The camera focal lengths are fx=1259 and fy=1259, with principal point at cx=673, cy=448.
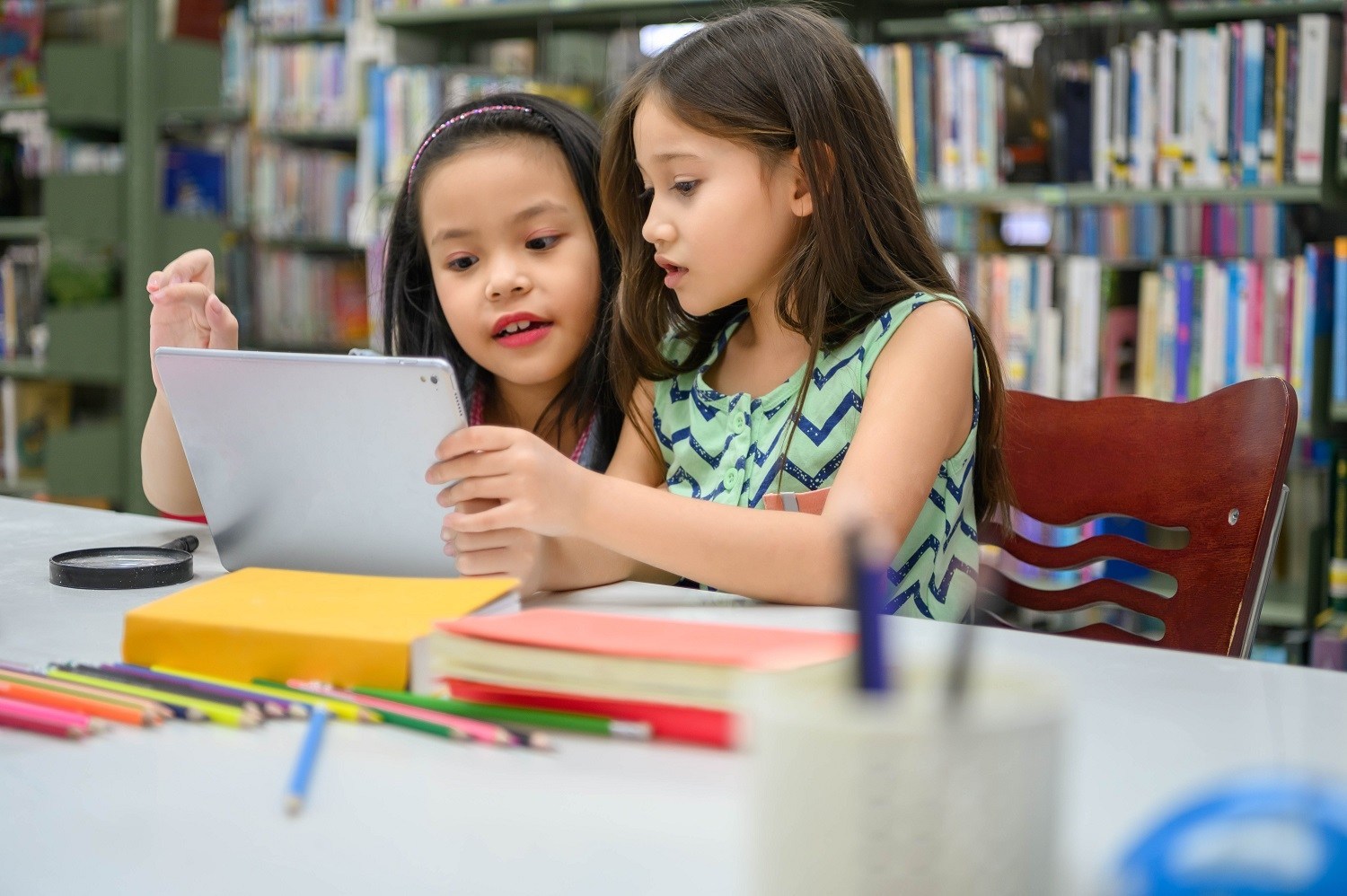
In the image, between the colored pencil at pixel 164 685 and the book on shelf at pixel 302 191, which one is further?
the book on shelf at pixel 302 191

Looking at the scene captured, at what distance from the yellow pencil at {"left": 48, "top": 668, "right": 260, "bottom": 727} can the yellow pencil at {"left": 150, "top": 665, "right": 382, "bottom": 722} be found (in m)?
0.02

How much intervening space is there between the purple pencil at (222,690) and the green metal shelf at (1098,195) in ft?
5.96

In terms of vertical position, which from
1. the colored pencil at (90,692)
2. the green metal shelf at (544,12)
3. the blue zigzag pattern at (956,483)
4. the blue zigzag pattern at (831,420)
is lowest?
the colored pencil at (90,692)

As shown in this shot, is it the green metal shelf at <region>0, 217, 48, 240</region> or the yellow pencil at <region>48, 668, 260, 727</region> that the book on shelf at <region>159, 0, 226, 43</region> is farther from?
the yellow pencil at <region>48, 668, 260, 727</region>

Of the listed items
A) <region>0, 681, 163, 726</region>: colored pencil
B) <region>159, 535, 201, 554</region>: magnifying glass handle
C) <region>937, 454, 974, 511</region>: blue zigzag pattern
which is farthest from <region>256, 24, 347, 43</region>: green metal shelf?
<region>0, 681, 163, 726</region>: colored pencil

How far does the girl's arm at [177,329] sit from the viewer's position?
113cm

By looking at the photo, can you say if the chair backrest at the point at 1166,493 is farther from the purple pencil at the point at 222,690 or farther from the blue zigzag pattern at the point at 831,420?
the purple pencil at the point at 222,690

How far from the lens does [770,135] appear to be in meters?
1.09

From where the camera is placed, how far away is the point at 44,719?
57cm

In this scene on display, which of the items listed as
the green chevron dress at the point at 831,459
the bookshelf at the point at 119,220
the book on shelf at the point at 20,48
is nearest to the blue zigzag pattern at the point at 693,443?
the green chevron dress at the point at 831,459

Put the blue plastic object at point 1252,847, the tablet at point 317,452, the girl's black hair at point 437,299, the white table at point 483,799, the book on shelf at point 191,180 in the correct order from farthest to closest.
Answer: the book on shelf at point 191,180 < the girl's black hair at point 437,299 < the tablet at point 317,452 < the white table at point 483,799 < the blue plastic object at point 1252,847

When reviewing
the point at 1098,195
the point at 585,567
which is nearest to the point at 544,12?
the point at 1098,195

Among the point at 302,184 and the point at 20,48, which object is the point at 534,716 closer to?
the point at 302,184

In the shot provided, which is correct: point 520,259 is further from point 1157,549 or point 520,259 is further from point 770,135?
point 1157,549
